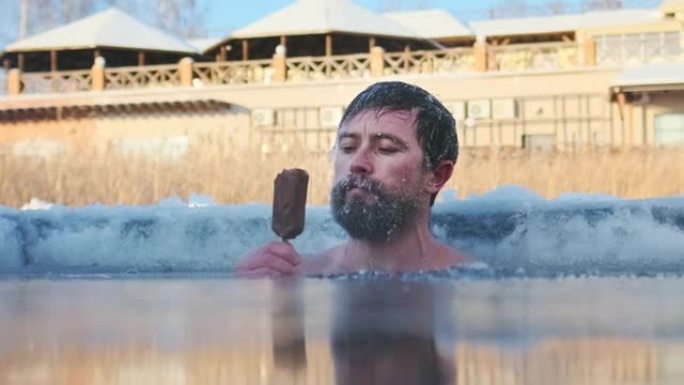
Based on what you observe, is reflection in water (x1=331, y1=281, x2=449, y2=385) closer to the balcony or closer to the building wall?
the building wall

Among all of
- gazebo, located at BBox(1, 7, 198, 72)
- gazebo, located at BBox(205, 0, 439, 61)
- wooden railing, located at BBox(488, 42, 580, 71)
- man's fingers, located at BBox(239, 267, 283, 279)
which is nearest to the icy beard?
man's fingers, located at BBox(239, 267, 283, 279)

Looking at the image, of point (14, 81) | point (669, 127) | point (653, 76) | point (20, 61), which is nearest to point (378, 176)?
point (653, 76)

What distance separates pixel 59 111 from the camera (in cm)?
2641

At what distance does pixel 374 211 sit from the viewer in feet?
13.9

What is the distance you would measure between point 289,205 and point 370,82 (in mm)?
19738

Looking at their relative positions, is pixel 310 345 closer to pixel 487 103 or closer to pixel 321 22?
pixel 487 103

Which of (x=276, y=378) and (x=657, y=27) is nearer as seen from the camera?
(x=276, y=378)

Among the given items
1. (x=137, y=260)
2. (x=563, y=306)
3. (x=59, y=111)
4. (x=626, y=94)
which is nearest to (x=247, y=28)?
(x=59, y=111)

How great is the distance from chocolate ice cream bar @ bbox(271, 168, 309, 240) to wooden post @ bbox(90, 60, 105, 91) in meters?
22.2

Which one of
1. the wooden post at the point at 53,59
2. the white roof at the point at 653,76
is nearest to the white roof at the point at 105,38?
the wooden post at the point at 53,59

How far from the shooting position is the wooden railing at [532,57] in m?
23.8

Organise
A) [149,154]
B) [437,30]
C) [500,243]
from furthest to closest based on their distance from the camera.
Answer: [437,30], [149,154], [500,243]

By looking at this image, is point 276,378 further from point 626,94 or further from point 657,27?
point 657,27

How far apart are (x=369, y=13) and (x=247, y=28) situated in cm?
301
